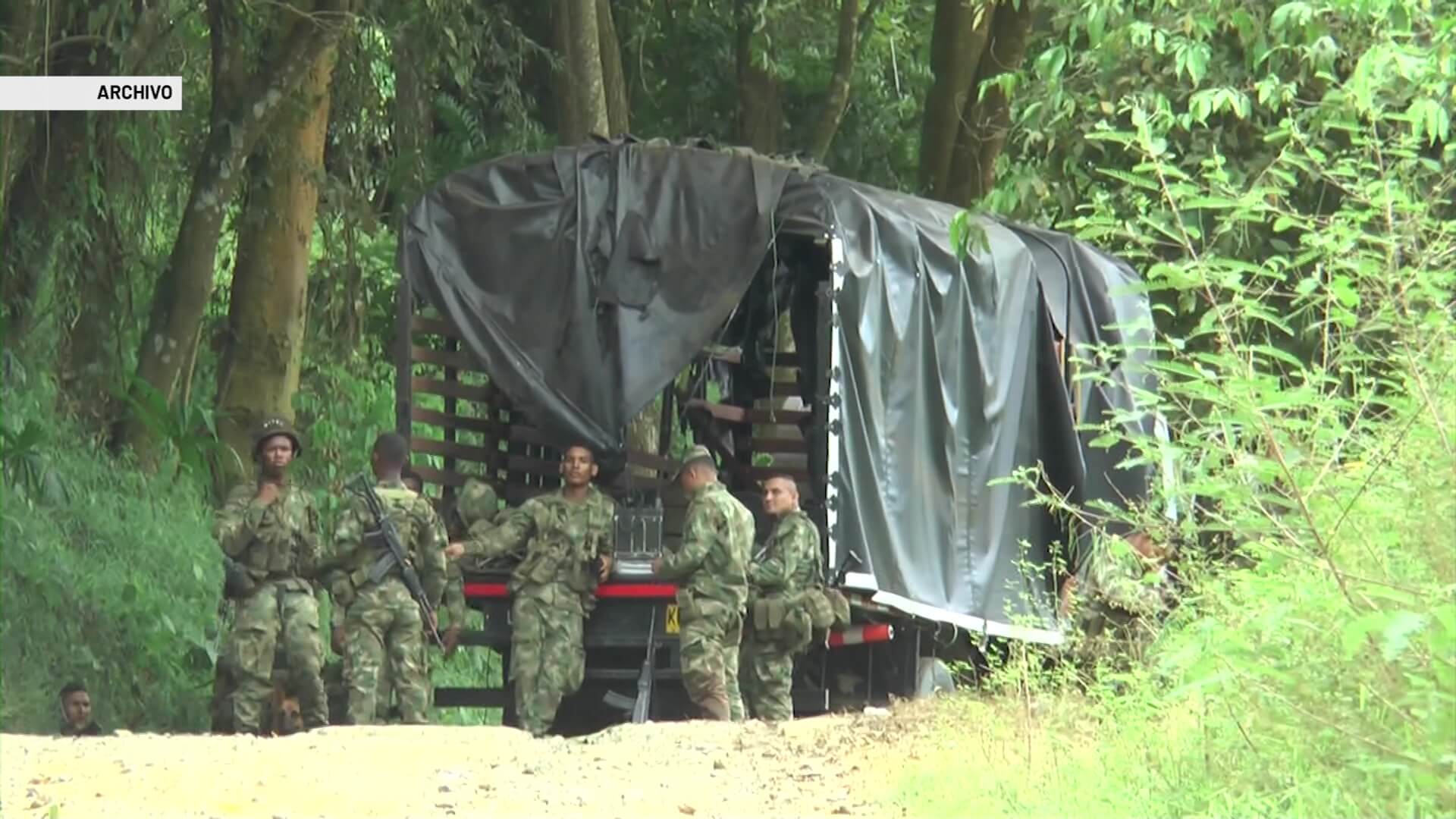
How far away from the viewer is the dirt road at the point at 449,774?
8.98 m

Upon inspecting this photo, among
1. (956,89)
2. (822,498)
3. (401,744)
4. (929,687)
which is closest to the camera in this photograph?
(401,744)

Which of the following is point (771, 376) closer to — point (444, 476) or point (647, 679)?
point (444, 476)

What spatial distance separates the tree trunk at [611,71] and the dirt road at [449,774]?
7.53 m

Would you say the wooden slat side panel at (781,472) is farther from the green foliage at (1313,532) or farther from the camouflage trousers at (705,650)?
the green foliage at (1313,532)

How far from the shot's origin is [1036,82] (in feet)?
51.0

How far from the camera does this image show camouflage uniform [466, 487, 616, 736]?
12.6m

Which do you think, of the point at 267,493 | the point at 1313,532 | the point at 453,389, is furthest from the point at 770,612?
the point at 1313,532

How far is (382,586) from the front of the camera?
12664mm

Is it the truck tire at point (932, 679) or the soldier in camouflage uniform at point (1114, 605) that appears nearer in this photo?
the soldier in camouflage uniform at point (1114, 605)

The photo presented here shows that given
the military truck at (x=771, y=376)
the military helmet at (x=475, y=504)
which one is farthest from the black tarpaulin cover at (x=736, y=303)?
the military helmet at (x=475, y=504)

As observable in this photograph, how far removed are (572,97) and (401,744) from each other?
7.39m

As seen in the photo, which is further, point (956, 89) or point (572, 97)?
point (956, 89)

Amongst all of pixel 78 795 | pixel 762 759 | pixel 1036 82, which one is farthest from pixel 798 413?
pixel 78 795

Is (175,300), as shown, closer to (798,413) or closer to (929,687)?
(798,413)
